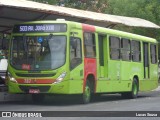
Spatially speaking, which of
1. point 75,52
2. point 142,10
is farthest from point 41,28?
point 142,10

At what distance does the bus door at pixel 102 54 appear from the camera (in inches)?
838

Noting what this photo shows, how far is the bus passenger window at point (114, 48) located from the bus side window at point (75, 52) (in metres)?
2.84

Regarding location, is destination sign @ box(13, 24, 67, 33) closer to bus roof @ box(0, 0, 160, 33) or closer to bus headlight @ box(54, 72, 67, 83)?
bus roof @ box(0, 0, 160, 33)

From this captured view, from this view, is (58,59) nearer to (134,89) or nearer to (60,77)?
(60,77)

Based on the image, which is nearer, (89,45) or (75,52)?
(75,52)

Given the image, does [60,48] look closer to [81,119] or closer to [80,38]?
[80,38]

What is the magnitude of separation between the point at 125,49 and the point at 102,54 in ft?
7.97

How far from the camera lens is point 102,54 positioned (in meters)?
21.5

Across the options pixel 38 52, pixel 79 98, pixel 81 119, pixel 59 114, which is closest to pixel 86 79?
pixel 79 98

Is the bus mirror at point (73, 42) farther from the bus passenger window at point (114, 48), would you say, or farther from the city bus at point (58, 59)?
the bus passenger window at point (114, 48)

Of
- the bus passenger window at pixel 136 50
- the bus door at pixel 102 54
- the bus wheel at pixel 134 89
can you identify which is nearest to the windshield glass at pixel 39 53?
the bus door at pixel 102 54

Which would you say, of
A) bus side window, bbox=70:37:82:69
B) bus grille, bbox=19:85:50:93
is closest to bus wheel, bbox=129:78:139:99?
bus side window, bbox=70:37:82:69

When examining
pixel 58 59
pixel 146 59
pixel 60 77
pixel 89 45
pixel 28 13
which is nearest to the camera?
pixel 60 77

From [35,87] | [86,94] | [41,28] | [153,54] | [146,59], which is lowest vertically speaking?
[86,94]
